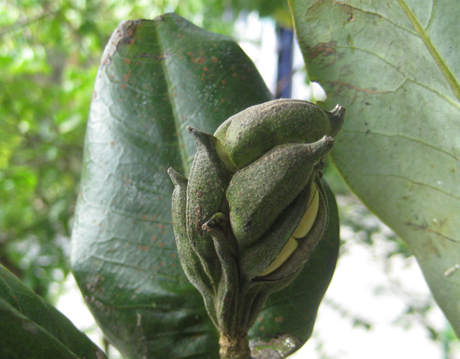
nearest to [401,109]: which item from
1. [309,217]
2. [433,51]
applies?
[433,51]

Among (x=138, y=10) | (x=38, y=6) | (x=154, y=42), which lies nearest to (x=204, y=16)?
(x=138, y=10)

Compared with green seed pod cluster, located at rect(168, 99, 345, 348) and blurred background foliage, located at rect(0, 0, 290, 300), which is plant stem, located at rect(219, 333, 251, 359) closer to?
green seed pod cluster, located at rect(168, 99, 345, 348)

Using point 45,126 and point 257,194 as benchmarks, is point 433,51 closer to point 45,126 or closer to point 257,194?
point 257,194

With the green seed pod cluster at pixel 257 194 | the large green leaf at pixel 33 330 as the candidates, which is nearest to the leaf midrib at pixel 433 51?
the green seed pod cluster at pixel 257 194

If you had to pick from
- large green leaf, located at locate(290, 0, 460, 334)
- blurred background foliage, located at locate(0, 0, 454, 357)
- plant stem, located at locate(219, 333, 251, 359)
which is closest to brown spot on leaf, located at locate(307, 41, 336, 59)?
large green leaf, located at locate(290, 0, 460, 334)

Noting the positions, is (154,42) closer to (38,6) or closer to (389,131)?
(389,131)

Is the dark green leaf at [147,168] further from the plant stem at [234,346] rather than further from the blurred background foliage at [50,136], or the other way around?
the blurred background foliage at [50,136]
